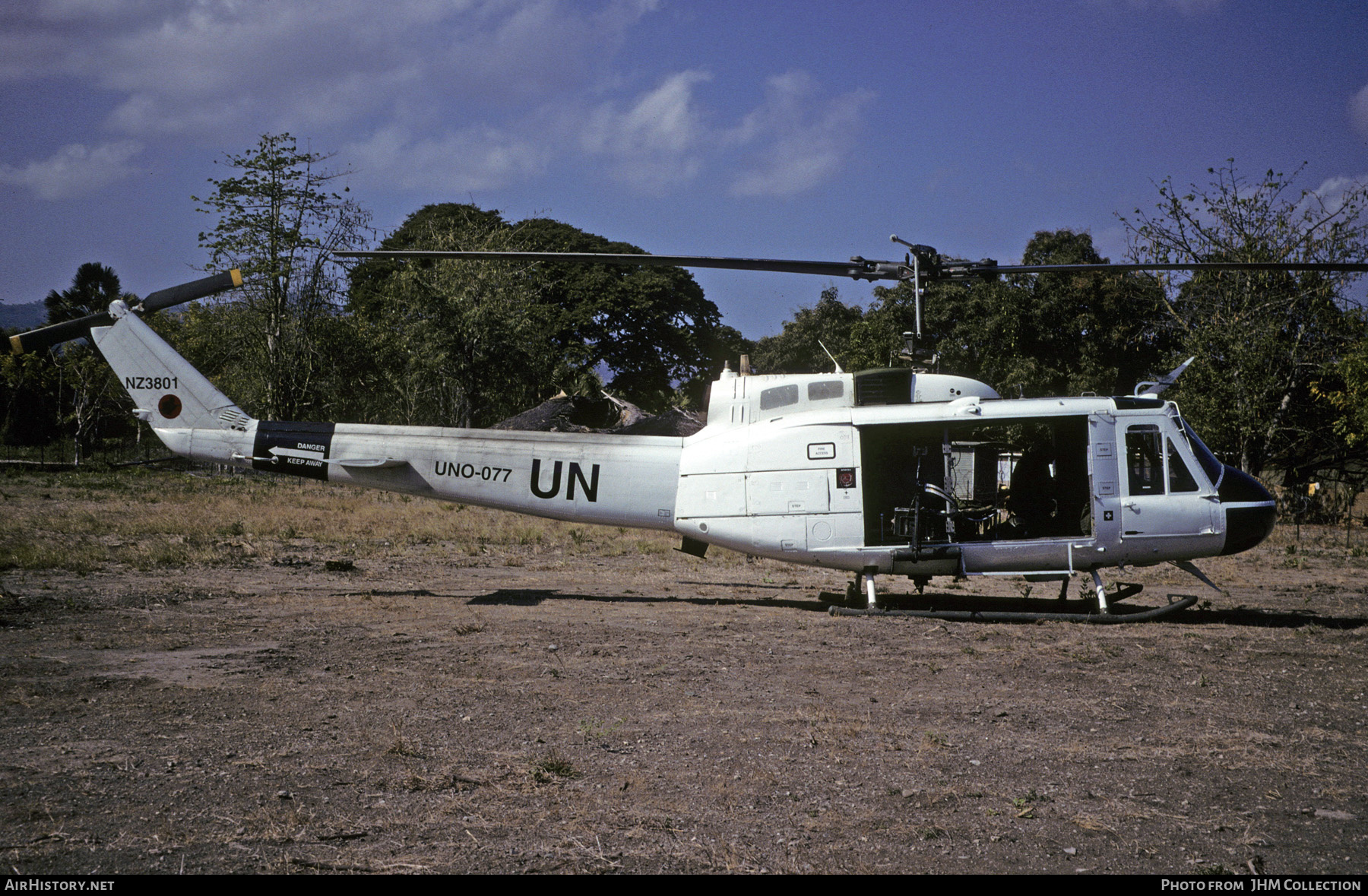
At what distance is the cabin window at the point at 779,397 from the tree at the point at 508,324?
1143 cm

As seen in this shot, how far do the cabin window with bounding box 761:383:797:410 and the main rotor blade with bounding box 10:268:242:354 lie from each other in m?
6.67

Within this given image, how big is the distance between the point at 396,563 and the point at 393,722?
8987mm

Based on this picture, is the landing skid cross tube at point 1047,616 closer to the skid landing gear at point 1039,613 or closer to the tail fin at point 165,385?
the skid landing gear at point 1039,613

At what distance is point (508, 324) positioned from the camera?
3167cm

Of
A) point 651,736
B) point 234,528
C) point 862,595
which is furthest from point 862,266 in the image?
point 234,528

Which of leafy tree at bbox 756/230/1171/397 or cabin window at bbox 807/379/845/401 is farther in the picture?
leafy tree at bbox 756/230/1171/397

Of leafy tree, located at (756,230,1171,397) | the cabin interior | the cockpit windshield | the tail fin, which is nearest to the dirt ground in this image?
the cabin interior

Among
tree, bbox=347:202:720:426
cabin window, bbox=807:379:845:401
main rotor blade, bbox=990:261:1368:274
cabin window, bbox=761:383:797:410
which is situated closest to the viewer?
main rotor blade, bbox=990:261:1368:274

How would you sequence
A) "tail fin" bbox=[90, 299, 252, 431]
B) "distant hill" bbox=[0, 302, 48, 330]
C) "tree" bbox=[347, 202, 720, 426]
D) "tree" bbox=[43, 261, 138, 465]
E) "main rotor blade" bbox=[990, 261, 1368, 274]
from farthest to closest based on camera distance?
1. "distant hill" bbox=[0, 302, 48, 330]
2. "tree" bbox=[43, 261, 138, 465]
3. "tree" bbox=[347, 202, 720, 426]
4. "tail fin" bbox=[90, 299, 252, 431]
5. "main rotor blade" bbox=[990, 261, 1368, 274]

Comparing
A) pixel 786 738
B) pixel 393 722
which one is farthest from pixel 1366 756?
pixel 393 722

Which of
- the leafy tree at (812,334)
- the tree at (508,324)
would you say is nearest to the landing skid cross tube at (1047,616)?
the tree at (508,324)

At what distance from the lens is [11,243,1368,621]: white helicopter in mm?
10508

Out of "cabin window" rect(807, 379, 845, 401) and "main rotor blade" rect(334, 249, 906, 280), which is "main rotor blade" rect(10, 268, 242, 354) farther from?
"cabin window" rect(807, 379, 845, 401)

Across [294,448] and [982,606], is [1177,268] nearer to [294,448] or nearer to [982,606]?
[982,606]
